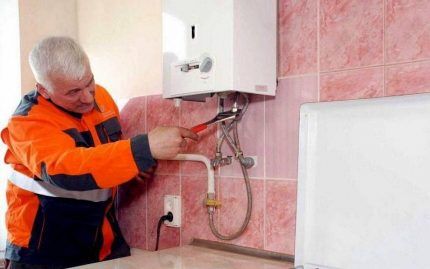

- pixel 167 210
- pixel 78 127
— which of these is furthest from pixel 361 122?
pixel 78 127

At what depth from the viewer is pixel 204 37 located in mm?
1104

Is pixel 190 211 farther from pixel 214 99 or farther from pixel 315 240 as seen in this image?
pixel 315 240

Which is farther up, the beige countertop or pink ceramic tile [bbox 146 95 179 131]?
pink ceramic tile [bbox 146 95 179 131]

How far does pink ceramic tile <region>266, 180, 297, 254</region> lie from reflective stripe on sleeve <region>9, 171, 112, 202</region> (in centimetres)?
61

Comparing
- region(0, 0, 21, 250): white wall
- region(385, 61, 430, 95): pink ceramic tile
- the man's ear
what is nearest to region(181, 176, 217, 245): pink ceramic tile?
the man's ear

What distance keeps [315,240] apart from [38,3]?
61.2 inches

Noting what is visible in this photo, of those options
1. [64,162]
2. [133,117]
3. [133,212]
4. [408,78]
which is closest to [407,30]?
[408,78]

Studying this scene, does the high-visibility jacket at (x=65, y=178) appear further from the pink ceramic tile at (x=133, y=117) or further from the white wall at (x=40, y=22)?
the white wall at (x=40, y=22)

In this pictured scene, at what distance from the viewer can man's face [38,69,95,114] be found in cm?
130

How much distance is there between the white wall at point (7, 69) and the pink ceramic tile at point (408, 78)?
1467mm

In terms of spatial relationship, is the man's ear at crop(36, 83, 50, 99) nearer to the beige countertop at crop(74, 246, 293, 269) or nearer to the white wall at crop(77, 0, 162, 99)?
the white wall at crop(77, 0, 162, 99)

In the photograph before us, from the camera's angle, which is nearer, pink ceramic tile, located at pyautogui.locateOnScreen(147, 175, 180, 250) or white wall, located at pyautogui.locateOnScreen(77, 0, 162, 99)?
pink ceramic tile, located at pyautogui.locateOnScreen(147, 175, 180, 250)

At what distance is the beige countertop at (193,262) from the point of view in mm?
1132

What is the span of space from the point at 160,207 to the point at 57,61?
0.64 m
